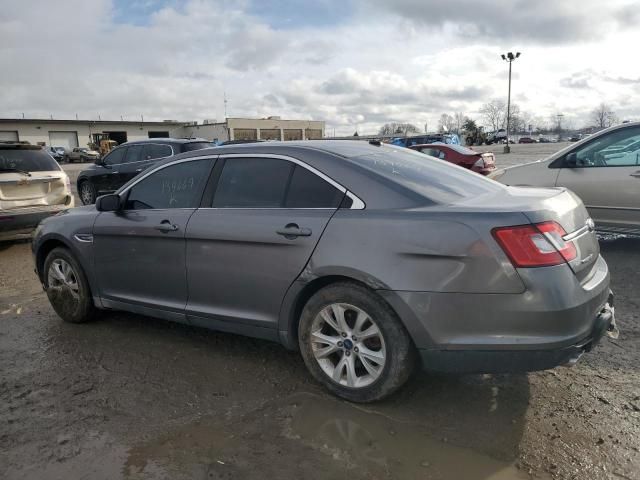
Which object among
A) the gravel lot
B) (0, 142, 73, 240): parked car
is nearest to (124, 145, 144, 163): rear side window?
(0, 142, 73, 240): parked car

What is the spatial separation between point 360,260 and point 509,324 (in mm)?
867

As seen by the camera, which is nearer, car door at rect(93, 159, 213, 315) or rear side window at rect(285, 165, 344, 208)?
rear side window at rect(285, 165, 344, 208)

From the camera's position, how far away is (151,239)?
13.5 ft

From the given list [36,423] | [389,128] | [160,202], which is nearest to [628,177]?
[160,202]

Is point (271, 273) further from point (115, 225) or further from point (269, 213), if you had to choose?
point (115, 225)

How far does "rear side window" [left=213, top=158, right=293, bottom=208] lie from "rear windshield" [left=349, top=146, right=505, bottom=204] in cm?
52

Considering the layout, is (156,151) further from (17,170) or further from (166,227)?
(166,227)

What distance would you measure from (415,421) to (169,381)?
169 centimetres

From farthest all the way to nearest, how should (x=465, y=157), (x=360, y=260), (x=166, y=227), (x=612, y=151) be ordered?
(x=465, y=157), (x=612, y=151), (x=166, y=227), (x=360, y=260)

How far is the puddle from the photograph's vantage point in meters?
2.59

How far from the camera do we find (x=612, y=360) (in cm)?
370

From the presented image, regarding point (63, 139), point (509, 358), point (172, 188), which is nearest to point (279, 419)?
point (509, 358)

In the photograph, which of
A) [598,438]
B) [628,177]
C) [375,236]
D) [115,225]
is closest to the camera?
[598,438]

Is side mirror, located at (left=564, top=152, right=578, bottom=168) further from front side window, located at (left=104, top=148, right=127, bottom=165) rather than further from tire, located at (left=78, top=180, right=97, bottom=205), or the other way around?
tire, located at (left=78, top=180, right=97, bottom=205)
